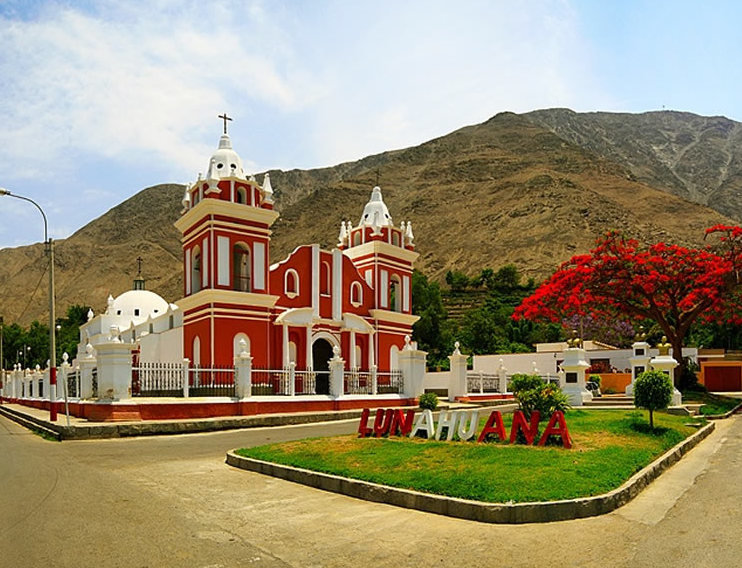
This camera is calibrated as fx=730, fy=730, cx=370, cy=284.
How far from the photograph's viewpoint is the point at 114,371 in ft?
66.6

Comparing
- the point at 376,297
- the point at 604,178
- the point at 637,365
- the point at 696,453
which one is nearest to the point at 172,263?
the point at 604,178

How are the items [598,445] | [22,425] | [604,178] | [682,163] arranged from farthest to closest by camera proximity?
[682,163]
[604,178]
[22,425]
[598,445]

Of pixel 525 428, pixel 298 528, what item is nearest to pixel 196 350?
pixel 525 428

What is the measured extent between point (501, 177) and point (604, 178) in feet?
62.6

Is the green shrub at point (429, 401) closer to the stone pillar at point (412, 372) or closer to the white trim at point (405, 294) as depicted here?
the stone pillar at point (412, 372)

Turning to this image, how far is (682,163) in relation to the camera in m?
191

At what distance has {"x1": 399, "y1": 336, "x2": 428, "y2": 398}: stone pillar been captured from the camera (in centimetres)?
2889

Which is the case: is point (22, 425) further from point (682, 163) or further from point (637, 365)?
point (682, 163)

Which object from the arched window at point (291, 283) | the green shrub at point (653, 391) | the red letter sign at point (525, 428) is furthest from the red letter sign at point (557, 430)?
the arched window at point (291, 283)

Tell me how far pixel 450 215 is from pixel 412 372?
343 ft

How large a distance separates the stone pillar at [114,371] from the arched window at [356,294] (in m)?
15.4

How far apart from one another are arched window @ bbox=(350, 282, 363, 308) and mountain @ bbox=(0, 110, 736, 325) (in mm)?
64993

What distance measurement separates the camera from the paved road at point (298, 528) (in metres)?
7.00

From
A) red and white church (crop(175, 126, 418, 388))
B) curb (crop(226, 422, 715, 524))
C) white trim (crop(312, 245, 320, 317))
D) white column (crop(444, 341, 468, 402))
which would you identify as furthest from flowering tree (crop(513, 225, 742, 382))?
curb (crop(226, 422, 715, 524))
